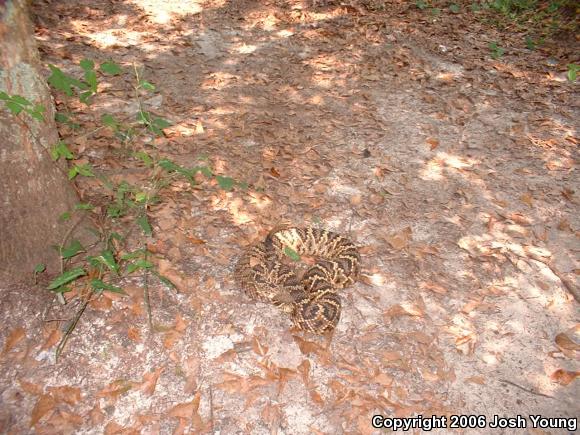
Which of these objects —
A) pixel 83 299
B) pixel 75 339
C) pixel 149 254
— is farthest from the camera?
pixel 149 254

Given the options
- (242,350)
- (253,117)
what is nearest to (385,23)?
(253,117)

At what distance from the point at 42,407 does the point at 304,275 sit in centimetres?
295

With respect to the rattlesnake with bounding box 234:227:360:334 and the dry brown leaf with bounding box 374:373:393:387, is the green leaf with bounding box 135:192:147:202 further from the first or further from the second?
the dry brown leaf with bounding box 374:373:393:387

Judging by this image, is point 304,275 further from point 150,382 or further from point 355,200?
point 150,382

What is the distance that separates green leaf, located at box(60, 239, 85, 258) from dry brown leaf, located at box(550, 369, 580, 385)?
4.98 metres

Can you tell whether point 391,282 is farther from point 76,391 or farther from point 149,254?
point 76,391

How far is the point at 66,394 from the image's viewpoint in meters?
3.96

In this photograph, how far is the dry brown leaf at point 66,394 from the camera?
3.93 meters

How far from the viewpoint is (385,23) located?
1105 centimetres

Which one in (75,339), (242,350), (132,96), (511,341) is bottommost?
(511,341)

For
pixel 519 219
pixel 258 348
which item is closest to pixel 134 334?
pixel 258 348

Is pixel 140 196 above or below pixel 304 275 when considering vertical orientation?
above

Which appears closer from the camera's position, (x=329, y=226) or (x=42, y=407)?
(x=42, y=407)

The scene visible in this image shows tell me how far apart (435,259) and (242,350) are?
2.76 metres
